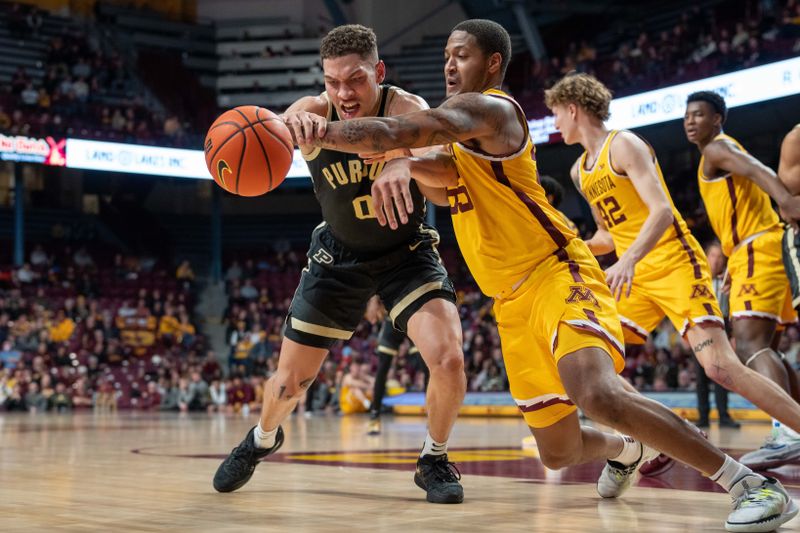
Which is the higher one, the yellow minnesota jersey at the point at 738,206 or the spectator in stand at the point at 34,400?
the yellow minnesota jersey at the point at 738,206

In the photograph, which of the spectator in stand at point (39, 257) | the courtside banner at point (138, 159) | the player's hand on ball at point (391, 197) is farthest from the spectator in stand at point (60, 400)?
the player's hand on ball at point (391, 197)

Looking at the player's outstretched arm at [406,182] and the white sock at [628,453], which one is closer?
the player's outstretched arm at [406,182]

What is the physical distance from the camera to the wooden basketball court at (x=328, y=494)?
334cm

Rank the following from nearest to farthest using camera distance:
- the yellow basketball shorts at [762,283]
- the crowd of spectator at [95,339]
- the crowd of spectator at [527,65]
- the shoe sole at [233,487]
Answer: the shoe sole at [233,487], the yellow basketball shorts at [762,283], the crowd of spectator at [527,65], the crowd of spectator at [95,339]

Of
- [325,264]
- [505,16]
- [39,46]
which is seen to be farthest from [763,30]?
[39,46]

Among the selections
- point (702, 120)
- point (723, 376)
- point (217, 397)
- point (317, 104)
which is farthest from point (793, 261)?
point (217, 397)

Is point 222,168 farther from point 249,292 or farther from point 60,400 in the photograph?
point 249,292

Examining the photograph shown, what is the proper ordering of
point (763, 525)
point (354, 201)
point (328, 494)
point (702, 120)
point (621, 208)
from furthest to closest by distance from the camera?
point (702, 120), point (621, 208), point (354, 201), point (328, 494), point (763, 525)

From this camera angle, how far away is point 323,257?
4.67 m

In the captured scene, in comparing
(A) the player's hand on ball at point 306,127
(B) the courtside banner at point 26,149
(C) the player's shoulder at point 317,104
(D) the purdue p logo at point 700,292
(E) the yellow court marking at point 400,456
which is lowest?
(E) the yellow court marking at point 400,456

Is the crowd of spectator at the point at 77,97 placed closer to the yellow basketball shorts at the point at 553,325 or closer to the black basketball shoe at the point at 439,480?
the black basketball shoe at the point at 439,480

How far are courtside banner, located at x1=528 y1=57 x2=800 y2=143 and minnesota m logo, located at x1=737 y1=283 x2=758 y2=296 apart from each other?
8.33m

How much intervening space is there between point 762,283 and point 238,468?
9.71 ft

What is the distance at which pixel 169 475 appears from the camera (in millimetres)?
5176
